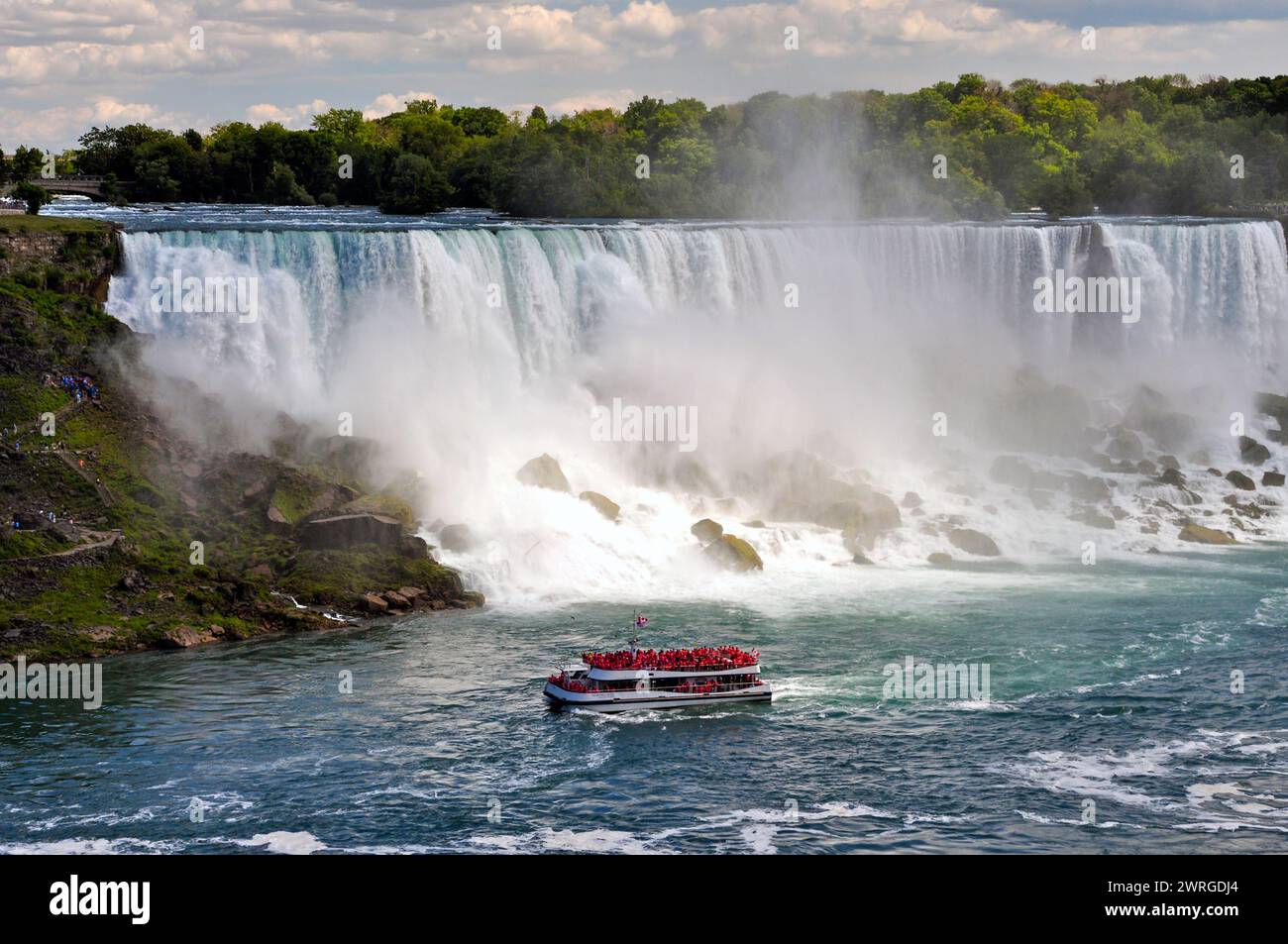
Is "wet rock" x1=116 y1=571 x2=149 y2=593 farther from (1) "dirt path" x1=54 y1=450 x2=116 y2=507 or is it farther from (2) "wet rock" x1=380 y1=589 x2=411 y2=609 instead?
(2) "wet rock" x1=380 y1=589 x2=411 y2=609

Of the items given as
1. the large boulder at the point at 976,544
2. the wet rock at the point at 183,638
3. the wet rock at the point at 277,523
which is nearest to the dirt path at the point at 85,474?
the wet rock at the point at 277,523

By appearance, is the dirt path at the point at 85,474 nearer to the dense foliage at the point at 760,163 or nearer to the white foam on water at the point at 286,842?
the white foam on water at the point at 286,842

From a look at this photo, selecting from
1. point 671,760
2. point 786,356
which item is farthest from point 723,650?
point 786,356

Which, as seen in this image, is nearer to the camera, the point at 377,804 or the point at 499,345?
the point at 377,804

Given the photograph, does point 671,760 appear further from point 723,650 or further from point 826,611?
point 826,611

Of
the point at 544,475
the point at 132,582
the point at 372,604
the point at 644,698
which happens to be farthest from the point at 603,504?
the point at 644,698

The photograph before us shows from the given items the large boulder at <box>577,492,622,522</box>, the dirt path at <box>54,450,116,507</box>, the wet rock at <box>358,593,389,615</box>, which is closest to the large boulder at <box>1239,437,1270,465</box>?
the large boulder at <box>577,492,622,522</box>

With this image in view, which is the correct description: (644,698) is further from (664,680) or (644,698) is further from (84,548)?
(84,548)
